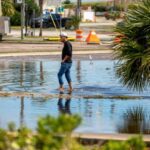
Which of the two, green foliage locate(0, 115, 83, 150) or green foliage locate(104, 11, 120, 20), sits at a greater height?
green foliage locate(0, 115, 83, 150)

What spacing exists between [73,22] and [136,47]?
165 ft

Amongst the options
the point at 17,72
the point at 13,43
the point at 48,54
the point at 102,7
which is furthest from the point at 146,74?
the point at 102,7

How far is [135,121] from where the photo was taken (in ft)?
44.5

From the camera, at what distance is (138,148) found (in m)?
6.18

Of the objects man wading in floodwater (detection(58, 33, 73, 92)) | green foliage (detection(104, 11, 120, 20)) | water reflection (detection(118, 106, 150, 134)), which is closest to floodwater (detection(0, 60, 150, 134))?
water reflection (detection(118, 106, 150, 134))

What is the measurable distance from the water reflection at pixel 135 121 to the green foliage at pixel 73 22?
162ft

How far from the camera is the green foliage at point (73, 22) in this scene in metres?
64.7

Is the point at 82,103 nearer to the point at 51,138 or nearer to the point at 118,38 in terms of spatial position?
the point at 118,38

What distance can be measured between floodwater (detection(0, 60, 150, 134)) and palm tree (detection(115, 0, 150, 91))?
2.02ft

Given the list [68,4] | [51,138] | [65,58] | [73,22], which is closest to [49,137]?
[51,138]

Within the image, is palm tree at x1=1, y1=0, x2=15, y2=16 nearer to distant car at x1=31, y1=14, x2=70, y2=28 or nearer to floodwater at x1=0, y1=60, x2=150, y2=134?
distant car at x1=31, y1=14, x2=70, y2=28

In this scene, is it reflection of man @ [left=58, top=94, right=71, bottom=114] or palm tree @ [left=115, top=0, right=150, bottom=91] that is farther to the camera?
palm tree @ [left=115, top=0, right=150, bottom=91]

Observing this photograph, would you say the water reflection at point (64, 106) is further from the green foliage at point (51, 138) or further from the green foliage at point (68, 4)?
the green foliage at point (68, 4)

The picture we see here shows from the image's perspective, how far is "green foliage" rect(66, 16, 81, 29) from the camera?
64.7 metres
